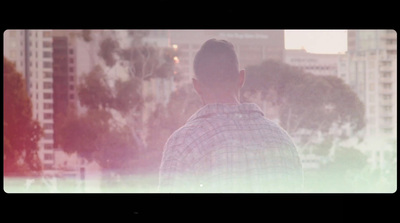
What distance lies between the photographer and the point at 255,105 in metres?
6.18

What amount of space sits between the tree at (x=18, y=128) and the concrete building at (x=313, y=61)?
2.17 meters

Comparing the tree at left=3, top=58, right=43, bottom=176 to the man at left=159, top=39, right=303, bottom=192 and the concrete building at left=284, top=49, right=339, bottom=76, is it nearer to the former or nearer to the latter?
the man at left=159, top=39, right=303, bottom=192

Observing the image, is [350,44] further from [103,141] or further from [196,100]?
[103,141]

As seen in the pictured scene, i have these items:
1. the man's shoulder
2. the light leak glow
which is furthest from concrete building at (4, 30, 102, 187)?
the light leak glow

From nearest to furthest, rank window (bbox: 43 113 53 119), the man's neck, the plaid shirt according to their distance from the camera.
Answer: the plaid shirt, the man's neck, window (bbox: 43 113 53 119)

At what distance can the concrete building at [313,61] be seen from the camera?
6270 millimetres

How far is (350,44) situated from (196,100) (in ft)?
4.47

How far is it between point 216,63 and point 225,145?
0.67 m

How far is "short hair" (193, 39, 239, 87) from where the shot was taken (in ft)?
20.1

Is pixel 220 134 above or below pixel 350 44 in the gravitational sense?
below

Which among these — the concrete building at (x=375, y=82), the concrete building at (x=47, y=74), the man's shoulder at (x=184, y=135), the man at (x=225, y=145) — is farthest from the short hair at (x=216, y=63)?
the concrete building at (x=47, y=74)

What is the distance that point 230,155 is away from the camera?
19.8 feet
